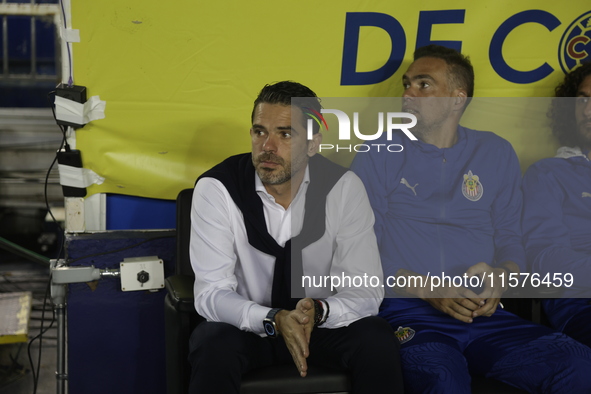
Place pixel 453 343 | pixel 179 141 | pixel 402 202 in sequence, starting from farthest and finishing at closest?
A: 1. pixel 179 141
2. pixel 402 202
3. pixel 453 343

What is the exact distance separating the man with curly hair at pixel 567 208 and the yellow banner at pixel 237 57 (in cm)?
19

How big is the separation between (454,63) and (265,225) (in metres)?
0.97

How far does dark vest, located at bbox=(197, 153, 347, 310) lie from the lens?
186 centimetres

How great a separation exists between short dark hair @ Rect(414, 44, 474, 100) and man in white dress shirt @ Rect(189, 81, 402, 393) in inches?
21.0

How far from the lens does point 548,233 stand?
6.96 ft

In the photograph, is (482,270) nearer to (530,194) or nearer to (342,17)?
(530,194)

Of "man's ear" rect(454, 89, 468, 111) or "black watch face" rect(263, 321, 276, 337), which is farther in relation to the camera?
"man's ear" rect(454, 89, 468, 111)

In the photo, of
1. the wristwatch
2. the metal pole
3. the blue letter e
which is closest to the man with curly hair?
the blue letter e

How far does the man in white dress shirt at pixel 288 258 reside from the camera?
1.62 m

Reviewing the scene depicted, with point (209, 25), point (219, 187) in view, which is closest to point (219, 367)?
point (219, 187)

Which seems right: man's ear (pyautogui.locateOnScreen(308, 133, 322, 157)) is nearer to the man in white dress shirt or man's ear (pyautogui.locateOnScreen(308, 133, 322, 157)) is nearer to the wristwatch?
the man in white dress shirt

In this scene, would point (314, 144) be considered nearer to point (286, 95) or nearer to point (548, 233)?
point (286, 95)

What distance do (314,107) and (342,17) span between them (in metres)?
0.48

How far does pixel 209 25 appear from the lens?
2213 millimetres
